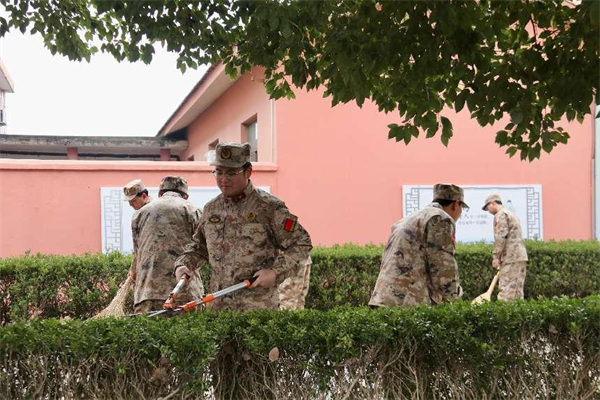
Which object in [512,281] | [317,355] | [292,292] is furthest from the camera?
[512,281]

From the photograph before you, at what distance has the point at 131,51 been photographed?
190 inches

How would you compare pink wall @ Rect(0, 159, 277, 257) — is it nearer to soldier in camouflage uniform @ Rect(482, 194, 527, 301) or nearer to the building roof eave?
the building roof eave

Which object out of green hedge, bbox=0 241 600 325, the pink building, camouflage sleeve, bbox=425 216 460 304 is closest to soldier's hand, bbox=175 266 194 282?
camouflage sleeve, bbox=425 216 460 304

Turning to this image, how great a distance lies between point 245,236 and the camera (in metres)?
4.28

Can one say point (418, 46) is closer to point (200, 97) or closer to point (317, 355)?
point (317, 355)

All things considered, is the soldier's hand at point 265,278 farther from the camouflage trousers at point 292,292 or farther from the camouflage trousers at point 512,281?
the camouflage trousers at point 512,281

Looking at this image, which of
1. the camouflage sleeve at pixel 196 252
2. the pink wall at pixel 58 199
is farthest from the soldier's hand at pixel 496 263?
the camouflage sleeve at pixel 196 252

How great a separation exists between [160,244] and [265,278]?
1.72m

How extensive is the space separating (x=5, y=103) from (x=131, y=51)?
19149mm

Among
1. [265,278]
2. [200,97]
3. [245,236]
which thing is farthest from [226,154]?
[200,97]

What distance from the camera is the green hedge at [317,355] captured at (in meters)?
3.36

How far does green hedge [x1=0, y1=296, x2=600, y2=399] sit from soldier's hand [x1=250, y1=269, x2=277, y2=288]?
1.06 feet

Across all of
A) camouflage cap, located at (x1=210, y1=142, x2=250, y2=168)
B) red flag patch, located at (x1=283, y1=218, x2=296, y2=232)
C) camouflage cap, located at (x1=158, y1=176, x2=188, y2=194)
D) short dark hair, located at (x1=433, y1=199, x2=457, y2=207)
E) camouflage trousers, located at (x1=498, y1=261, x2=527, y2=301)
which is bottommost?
camouflage trousers, located at (x1=498, y1=261, x2=527, y2=301)

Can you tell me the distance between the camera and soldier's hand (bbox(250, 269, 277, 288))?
405 centimetres
